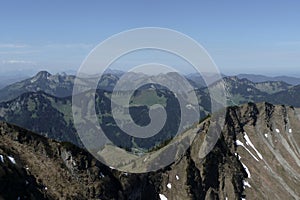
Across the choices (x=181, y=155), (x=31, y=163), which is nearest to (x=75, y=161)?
(x=31, y=163)

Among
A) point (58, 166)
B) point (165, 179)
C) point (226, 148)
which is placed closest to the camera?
point (58, 166)

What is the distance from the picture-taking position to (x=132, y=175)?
131m

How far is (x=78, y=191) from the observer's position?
10331 cm

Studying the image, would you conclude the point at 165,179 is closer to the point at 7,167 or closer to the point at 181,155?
the point at 181,155

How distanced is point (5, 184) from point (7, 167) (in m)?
5.30

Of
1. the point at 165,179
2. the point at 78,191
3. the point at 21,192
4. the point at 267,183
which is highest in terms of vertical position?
the point at 21,192

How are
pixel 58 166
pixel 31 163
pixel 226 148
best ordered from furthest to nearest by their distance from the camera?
pixel 226 148 < pixel 58 166 < pixel 31 163

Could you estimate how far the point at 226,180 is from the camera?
17700 cm

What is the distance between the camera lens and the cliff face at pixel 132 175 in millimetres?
92438

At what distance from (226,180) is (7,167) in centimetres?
11345

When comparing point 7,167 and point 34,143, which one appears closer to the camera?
point 7,167

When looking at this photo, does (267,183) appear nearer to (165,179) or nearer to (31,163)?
(165,179)

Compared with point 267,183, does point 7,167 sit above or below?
above

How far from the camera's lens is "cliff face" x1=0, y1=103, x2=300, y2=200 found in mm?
92438
